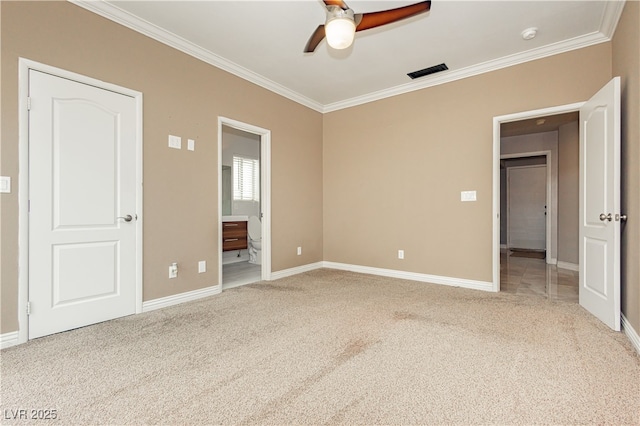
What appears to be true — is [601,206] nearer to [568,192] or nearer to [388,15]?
[388,15]

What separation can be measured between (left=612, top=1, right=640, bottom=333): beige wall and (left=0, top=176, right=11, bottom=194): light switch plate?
455 cm

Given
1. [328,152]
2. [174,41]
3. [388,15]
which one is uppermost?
[174,41]

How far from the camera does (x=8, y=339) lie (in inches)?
85.5

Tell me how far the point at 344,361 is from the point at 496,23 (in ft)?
10.9

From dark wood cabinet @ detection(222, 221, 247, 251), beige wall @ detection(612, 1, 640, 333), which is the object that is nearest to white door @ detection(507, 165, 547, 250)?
beige wall @ detection(612, 1, 640, 333)

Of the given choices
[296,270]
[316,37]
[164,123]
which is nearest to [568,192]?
[296,270]

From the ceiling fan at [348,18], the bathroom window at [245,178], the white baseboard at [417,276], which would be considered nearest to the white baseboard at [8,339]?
the ceiling fan at [348,18]

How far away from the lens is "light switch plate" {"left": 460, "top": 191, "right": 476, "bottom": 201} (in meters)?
3.82

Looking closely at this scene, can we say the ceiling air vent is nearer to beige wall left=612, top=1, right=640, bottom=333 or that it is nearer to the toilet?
beige wall left=612, top=1, right=640, bottom=333

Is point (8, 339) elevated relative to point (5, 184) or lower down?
lower down

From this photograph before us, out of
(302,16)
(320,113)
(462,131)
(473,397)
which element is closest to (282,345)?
(473,397)

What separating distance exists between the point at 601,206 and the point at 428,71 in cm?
242

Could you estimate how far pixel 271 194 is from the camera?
14.1 ft

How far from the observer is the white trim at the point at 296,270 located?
4.37 metres
